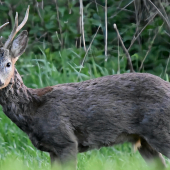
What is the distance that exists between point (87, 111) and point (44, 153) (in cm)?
124

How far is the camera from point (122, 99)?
17.2 feet

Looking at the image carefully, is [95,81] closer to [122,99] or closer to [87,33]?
[122,99]

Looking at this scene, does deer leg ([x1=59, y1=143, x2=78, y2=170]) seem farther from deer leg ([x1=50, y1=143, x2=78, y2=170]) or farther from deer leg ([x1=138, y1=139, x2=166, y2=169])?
deer leg ([x1=138, y1=139, x2=166, y2=169])

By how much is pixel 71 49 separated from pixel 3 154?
273 cm

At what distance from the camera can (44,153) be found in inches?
245

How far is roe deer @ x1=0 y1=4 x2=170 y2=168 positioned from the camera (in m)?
5.08

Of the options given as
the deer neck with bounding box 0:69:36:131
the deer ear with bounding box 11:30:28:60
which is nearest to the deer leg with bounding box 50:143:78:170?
the deer neck with bounding box 0:69:36:131

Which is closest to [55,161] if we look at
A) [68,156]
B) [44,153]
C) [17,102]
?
[68,156]

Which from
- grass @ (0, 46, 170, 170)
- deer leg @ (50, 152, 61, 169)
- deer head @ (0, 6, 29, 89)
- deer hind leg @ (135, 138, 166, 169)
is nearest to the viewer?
deer head @ (0, 6, 29, 89)

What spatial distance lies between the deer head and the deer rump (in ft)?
1.56

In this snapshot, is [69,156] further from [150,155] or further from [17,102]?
[150,155]

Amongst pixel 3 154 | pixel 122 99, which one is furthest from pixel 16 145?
pixel 122 99

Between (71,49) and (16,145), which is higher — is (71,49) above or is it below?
above

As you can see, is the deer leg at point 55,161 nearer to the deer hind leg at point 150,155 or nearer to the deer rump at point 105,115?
the deer rump at point 105,115
